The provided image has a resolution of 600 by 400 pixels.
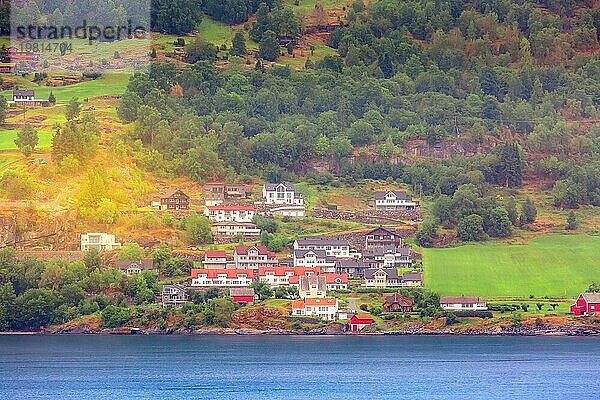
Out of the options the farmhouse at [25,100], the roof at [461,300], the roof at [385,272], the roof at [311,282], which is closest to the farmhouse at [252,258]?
the roof at [311,282]

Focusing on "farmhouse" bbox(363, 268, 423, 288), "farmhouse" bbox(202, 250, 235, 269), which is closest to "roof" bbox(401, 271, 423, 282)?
"farmhouse" bbox(363, 268, 423, 288)

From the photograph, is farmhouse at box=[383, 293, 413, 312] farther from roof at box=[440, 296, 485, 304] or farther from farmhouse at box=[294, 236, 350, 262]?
farmhouse at box=[294, 236, 350, 262]

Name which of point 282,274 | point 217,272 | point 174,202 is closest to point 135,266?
point 217,272

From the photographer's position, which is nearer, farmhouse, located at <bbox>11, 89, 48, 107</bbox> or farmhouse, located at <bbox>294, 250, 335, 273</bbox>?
farmhouse, located at <bbox>294, 250, 335, 273</bbox>

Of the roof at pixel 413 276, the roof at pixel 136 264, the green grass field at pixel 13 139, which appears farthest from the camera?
the green grass field at pixel 13 139

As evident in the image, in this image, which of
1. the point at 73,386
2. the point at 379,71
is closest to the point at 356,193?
the point at 379,71

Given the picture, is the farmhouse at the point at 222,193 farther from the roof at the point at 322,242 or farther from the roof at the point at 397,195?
the roof at the point at 322,242

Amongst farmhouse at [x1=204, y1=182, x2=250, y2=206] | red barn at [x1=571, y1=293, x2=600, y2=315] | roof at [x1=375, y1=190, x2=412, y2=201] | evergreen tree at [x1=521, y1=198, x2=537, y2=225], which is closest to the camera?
red barn at [x1=571, y1=293, x2=600, y2=315]
